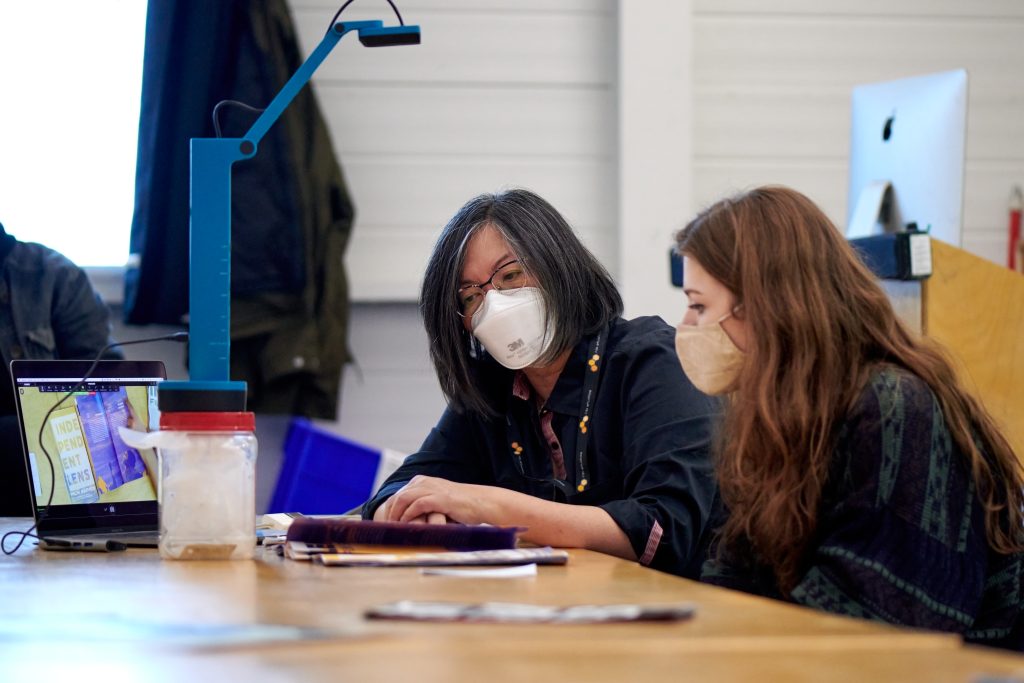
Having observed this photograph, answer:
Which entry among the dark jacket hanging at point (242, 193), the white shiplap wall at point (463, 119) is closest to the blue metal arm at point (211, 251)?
the dark jacket hanging at point (242, 193)

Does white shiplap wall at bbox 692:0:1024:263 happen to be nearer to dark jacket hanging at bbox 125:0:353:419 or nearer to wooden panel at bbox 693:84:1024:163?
A: wooden panel at bbox 693:84:1024:163

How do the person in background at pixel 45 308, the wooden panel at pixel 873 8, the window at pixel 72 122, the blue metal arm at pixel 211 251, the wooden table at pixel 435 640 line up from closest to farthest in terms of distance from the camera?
the wooden table at pixel 435 640 < the blue metal arm at pixel 211 251 < the person in background at pixel 45 308 < the window at pixel 72 122 < the wooden panel at pixel 873 8

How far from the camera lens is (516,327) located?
1813 mm

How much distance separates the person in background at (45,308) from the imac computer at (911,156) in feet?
5.61

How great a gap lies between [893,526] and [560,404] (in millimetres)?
718

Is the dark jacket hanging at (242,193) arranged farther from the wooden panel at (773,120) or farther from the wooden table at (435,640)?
the wooden table at (435,640)

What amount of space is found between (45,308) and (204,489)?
145cm

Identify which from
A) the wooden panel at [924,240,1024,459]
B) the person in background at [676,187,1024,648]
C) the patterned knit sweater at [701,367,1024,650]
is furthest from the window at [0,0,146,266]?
the patterned knit sweater at [701,367,1024,650]

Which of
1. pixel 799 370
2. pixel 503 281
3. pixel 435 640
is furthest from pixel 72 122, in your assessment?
pixel 435 640

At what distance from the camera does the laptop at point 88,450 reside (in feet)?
5.08

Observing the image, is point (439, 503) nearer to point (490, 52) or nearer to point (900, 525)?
point (900, 525)

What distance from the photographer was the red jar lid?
1.33 m

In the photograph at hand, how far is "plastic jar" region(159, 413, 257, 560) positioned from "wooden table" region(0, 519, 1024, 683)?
203mm

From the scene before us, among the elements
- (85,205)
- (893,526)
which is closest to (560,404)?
(893,526)
